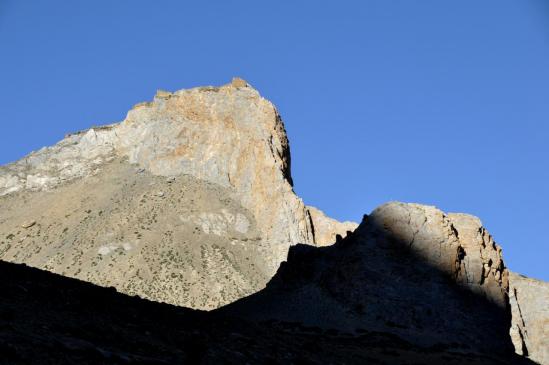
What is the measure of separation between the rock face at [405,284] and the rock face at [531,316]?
240 cm

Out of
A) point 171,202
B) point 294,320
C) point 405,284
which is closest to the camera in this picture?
point 294,320

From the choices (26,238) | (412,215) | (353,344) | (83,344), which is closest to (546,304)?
(412,215)

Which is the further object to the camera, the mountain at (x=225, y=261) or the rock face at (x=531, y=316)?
the rock face at (x=531, y=316)

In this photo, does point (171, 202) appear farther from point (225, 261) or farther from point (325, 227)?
point (325, 227)

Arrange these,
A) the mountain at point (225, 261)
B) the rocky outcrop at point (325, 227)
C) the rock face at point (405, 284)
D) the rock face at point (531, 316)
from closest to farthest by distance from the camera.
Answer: the mountain at point (225, 261)
the rock face at point (405, 284)
the rock face at point (531, 316)
the rocky outcrop at point (325, 227)

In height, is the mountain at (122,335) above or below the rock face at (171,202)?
below

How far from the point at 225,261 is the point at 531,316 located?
168 feet

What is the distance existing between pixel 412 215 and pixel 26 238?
71.9 meters

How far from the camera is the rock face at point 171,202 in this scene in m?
89.2

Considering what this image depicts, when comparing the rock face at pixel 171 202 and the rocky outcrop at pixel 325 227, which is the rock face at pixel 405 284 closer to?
the rock face at pixel 171 202

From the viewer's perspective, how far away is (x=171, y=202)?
342 ft

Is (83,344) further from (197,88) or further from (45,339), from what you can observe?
(197,88)

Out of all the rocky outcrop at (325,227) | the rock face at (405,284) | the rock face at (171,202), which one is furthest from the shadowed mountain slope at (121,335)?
the rocky outcrop at (325,227)

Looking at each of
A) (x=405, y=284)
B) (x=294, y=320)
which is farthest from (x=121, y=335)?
(x=405, y=284)
